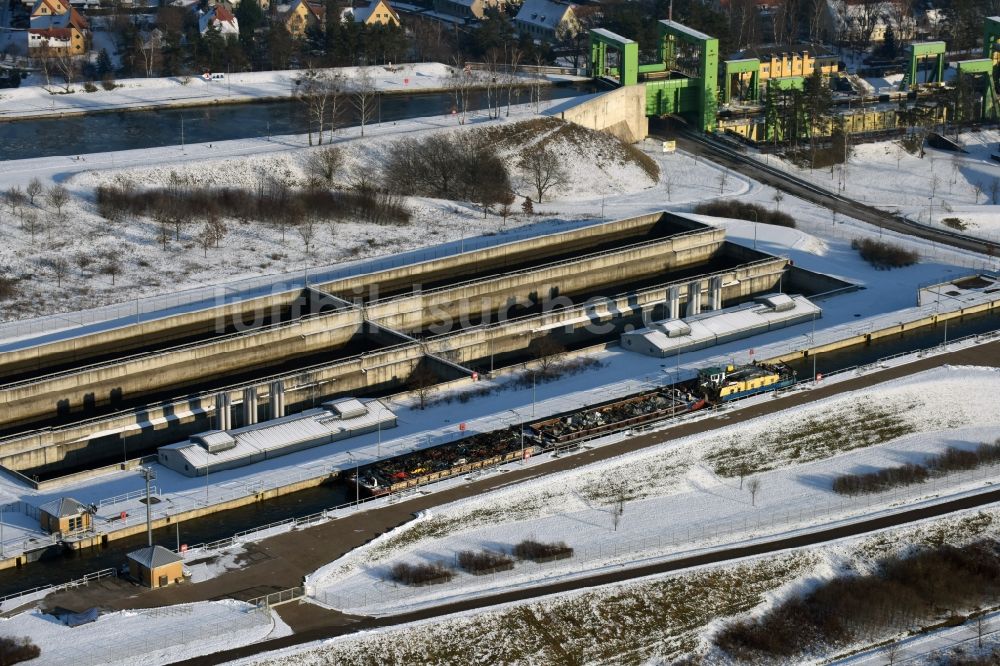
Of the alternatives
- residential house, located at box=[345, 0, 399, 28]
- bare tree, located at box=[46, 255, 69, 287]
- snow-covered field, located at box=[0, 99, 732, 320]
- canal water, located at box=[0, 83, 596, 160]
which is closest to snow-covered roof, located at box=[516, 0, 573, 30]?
residential house, located at box=[345, 0, 399, 28]

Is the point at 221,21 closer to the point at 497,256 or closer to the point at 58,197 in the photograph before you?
the point at 58,197

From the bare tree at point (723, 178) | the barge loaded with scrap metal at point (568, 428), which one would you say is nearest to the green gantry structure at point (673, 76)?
the bare tree at point (723, 178)

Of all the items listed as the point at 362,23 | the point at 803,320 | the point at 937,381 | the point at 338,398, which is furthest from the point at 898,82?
the point at 338,398

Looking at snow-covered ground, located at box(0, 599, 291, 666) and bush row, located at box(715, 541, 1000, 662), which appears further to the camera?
bush row, located at box(715, 541, 1000, 662)

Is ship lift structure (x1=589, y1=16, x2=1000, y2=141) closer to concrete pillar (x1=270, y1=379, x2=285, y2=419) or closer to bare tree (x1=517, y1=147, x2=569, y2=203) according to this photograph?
bare tree (x1=517, y1=147, x2=569, y2=203)

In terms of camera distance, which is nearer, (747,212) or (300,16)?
(747,212)

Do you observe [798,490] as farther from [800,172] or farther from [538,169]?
[800,172]

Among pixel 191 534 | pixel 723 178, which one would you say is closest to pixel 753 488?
pixel 191 534

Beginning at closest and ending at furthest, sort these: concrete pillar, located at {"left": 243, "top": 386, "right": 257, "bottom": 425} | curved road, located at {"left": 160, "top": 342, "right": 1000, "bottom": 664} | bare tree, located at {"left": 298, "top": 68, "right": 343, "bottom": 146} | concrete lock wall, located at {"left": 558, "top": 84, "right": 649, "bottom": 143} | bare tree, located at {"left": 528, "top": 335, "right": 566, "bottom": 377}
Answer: curved road, located at {"left": 160, "top": 342, "right": 1000, "bottom": 664}
concrete pillar, located at {"left": 243, "top": 386, "right": 257, "bottom": 425}
bare tree, located at {"left": 528, "top": 335, "right": 566, "bottom": 377}
bare tree, located at {"left": 298, "top": 68, "right": 343, "bottom": 146}
concrete lock wall, located at {"left": 558, "top": 84, "right": 649, "bottom": 143}
